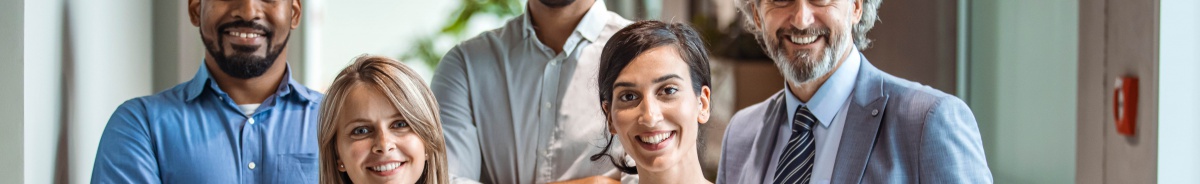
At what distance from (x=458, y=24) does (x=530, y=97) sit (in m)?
0.56

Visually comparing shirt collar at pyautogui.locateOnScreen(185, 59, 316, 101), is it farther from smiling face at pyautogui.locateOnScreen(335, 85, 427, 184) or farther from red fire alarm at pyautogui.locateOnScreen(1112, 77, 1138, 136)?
red fire alarm at pyautogui.locateOnScreen(1112, 77, 1138, 136)

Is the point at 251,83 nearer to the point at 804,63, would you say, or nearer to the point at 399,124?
the point at 399,124

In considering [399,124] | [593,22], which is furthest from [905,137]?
[399,124]

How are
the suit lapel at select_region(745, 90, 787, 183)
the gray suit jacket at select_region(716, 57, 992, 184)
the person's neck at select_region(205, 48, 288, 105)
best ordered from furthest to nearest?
the person's neck at select_region(205, 48, 288, 105) < the suit lapel at select_region(745, 90, 787, 183) < the gray suit jacket at select_region(716, 57, 992, 184)

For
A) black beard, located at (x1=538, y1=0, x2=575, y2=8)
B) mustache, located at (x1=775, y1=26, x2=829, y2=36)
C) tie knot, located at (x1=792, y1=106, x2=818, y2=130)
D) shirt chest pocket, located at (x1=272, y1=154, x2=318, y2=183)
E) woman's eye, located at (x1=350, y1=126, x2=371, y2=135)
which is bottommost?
shirt chest pocket, located at (x1=272, y1=154, x2=318, y2=183)

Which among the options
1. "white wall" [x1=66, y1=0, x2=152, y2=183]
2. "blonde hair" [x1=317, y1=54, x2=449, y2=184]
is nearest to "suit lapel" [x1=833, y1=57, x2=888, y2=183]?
"blonde hair" [x1=317, y1=54, x2=449, y2=184]

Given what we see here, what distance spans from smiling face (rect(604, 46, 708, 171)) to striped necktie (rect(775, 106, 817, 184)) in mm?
460

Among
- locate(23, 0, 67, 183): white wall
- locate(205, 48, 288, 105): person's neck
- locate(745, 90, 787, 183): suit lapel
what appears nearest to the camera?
locate(745, 90, 787, 183): suit lapel

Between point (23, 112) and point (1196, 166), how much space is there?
2.77 meters

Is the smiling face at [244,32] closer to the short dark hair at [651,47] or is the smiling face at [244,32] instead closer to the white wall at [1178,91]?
the short dark hair at [651,47]

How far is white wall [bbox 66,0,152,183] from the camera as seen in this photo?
3.25 m

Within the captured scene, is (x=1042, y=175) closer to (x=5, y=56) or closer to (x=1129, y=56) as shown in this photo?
(x=1129, y=56)

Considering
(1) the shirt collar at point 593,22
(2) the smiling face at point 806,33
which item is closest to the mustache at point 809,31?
(2) the smiling face at point 806,33

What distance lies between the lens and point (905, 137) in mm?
2643
